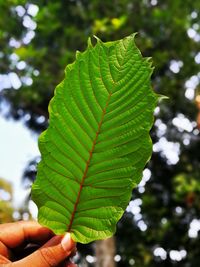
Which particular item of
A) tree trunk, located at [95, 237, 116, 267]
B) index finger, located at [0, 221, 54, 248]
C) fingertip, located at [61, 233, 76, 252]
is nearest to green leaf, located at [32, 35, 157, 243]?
fingertip, located at [61, 233, 76, 252]

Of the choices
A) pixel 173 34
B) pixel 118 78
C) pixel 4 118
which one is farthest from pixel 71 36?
pixel 118 78

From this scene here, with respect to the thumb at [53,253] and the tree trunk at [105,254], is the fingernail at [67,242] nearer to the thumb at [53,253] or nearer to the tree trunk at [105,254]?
the thumb at [53,253]

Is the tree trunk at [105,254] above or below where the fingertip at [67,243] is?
below

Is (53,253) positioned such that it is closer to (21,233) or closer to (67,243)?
(67,243)

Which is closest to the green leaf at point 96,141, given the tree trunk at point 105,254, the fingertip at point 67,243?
the fingertip at point 67,243

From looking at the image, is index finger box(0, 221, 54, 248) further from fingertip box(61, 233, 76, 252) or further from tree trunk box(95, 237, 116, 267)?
tree trunk box(95, 237, 116, 267)

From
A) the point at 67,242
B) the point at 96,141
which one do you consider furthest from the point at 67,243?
the point at 96,141
